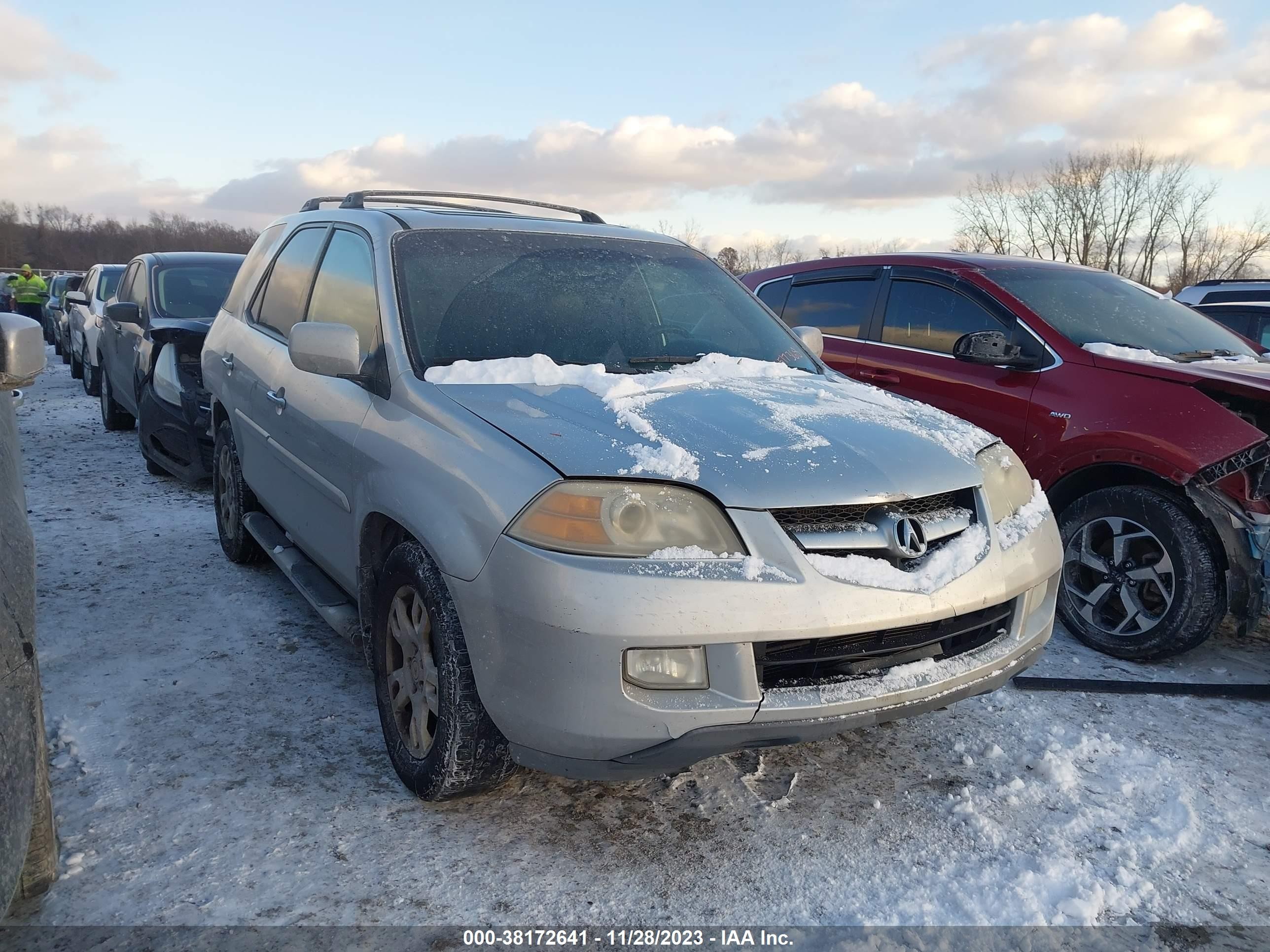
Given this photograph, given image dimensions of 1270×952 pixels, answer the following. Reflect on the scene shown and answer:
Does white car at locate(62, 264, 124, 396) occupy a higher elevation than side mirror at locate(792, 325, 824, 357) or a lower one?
lower

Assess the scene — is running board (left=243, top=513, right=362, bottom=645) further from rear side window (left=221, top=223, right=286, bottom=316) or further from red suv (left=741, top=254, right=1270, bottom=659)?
red suv (left=741, top=254, right=1270, bottom=659)

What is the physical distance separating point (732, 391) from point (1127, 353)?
230 centimetres

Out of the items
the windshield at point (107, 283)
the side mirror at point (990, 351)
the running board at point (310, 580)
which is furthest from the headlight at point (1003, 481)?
the windshield at point (107, 283)

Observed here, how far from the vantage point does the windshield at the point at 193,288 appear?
756 centimetres

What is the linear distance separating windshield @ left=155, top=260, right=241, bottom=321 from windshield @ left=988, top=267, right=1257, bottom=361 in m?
6.01

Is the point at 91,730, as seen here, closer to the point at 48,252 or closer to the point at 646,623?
the point at 646,623

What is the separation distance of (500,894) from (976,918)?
1154 mm

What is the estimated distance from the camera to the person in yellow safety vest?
66.3ft

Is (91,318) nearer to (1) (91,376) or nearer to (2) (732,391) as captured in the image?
(1) (91,376)

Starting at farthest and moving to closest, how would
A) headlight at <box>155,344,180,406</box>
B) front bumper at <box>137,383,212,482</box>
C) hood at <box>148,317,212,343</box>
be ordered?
1. hood at <box>148,317,212,343</box>
2. headlight at <box>155,344,180,406</box>
3. front bumper at <box>137,383,212,482</box>

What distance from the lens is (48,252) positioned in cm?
6938

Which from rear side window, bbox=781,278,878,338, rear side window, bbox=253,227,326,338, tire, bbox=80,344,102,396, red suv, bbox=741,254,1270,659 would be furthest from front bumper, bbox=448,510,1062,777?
tire, bbox=80,344,102,396

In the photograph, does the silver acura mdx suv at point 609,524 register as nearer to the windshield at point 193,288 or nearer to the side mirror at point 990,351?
the side mirror at point 990,351

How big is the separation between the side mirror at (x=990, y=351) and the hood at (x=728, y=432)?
1.35 metres
